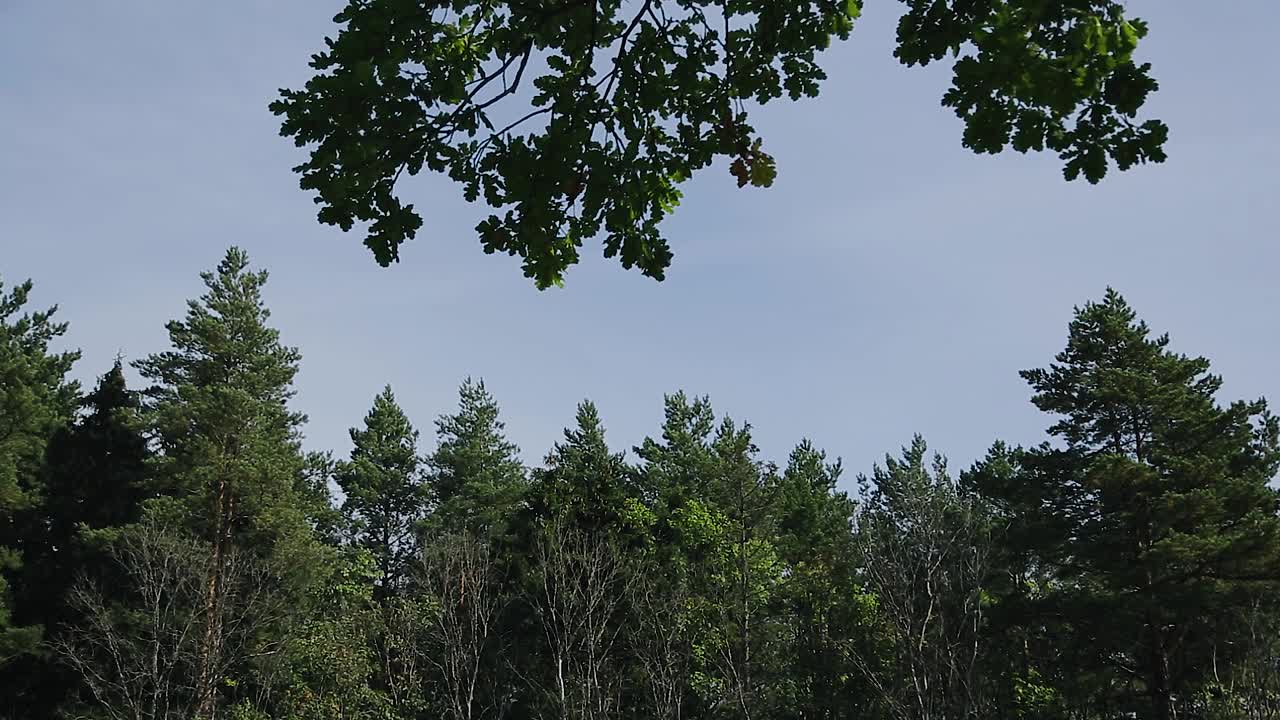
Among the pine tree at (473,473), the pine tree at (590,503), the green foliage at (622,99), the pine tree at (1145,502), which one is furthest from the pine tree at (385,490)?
the green foliage at (622,99)

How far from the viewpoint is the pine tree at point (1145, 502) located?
22406 millimetres

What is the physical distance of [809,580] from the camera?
28656mm

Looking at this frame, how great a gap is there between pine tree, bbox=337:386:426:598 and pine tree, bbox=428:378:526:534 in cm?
127

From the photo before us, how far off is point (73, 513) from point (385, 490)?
16040 mm

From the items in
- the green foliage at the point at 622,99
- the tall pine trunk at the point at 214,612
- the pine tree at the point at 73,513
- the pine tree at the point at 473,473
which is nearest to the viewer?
the green foliage at the point at 622,99

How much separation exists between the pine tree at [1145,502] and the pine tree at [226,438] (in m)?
21.2

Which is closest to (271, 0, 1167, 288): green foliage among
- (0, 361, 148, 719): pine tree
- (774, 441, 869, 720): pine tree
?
(774, 441, 869, 720): pine tree

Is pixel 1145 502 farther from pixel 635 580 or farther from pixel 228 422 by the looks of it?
pixel 228 422

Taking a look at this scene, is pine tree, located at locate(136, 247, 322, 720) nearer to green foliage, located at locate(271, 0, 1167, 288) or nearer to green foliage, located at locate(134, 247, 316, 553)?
green foliage, located at locate(134, 247, 316, 553)

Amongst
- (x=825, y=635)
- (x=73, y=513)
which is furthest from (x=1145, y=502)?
(x=73, y=513)

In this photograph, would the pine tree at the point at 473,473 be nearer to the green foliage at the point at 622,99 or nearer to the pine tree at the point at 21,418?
the pine tree at the point at 21,418

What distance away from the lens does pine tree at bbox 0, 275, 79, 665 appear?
27.8 meters

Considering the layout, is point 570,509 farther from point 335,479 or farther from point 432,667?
point 335,479

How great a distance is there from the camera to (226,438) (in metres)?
29.9
